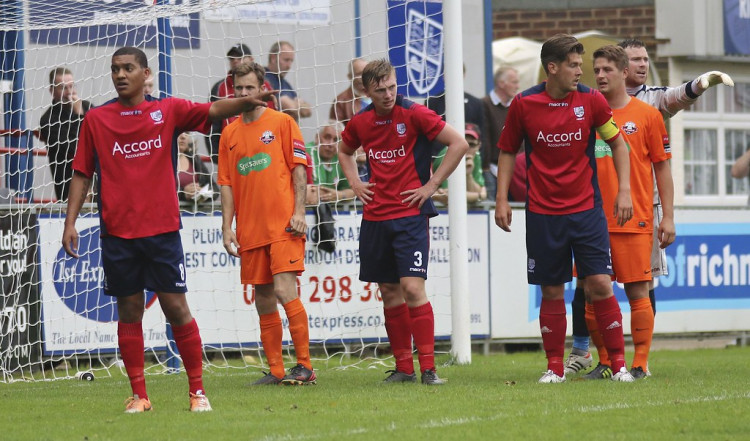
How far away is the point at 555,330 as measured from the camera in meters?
9.02

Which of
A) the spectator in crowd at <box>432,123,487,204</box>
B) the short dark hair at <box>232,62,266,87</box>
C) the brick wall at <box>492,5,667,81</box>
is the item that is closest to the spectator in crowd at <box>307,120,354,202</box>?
the spectator in crowd at <box>432,123,487,204</box>

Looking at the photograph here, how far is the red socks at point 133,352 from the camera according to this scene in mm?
7805

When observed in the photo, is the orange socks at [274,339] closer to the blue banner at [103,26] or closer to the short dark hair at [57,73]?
the blue banner at [103,26]

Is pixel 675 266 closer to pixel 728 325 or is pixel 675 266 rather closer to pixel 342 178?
pixel 728 325

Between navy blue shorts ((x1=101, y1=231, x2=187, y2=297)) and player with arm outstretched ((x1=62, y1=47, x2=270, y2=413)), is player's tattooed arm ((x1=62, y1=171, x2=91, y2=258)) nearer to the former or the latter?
player with arm outstretched ((x1=62, y1=47, x2=270, y2=413))

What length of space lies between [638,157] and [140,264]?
12.5ft

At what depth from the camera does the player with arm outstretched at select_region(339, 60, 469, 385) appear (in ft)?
30.1

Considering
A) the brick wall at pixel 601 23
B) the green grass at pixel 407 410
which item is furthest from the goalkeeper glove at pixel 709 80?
the brick wall at pixel 601 23

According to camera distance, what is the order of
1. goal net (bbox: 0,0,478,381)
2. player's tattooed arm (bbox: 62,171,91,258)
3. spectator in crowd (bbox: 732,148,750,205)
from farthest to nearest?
spectator in crowd (bbox: 732,148,750,205)
goal net (bbox: 0,0,478,381)
player's tattooed arm (bbox: 62,171,91,258)

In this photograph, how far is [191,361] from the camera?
7734 millimetres

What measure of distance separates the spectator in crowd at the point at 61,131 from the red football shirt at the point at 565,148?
505 cm

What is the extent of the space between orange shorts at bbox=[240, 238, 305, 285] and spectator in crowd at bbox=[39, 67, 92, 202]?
3339mm

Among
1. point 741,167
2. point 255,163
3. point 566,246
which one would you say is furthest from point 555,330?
point 741,167

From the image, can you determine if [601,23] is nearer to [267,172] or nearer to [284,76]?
[284,76]
